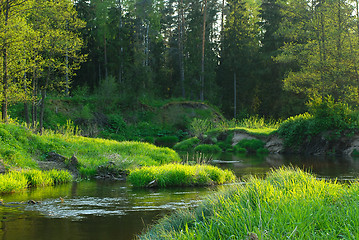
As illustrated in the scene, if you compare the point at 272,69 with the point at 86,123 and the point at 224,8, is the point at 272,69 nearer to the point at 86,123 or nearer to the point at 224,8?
the point at 224,8

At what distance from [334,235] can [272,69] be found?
45073 millimetres

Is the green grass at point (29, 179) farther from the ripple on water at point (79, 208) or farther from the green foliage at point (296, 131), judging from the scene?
the green foliage at point (296, 131)

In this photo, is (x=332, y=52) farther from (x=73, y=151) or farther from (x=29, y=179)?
(x=29, y=179)

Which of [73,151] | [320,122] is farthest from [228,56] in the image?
[73,151]

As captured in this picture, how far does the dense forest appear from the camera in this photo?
30312 millimetres

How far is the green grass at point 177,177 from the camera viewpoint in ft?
44.0

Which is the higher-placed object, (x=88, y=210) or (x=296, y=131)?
(x=296, y=131)

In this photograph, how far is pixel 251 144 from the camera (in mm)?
30500

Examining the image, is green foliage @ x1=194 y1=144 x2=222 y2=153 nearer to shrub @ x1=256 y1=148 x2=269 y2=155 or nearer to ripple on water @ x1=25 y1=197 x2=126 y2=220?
shrub @ x1=256 y1=148 x2=269 y2=155

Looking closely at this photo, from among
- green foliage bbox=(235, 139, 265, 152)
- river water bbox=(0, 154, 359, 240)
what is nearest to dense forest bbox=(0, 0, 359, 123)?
green foliage bbox=(235, 139, 265, 152)

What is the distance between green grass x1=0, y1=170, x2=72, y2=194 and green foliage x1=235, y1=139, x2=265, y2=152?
18376 millimetres

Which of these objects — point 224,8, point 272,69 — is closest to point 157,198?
point 272,69

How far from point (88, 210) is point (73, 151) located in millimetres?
9111

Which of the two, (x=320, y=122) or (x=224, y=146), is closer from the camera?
(x=320, y=122)
